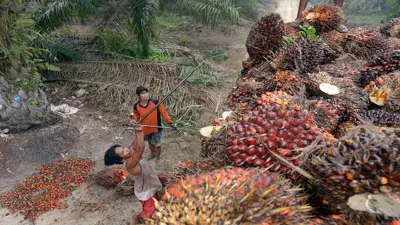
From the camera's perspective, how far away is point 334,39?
4.01 m

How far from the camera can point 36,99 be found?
15.9 feet

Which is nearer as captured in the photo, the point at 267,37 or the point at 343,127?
the point at 343,127

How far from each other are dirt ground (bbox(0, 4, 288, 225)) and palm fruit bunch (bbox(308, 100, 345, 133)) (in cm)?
227

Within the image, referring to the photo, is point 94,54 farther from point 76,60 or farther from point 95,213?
point 95,213

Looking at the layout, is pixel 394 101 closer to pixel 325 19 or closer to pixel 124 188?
pixel 325 19

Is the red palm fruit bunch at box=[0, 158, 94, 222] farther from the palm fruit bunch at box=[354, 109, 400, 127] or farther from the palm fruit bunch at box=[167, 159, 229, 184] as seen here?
the palm fruit bunch at box=[354, 109, 400, 127]

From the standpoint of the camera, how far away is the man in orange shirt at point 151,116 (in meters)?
3.73

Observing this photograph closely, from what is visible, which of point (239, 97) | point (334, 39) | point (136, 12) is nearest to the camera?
point (239, 97)

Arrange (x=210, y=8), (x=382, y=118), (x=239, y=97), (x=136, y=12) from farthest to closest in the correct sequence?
(x=210, y=8), (x=136, y=12), (x=239, y=97), (x=382, y=118)

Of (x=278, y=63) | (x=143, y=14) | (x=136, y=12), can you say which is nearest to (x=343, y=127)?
(x=278, y=63)

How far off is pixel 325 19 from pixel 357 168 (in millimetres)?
3869

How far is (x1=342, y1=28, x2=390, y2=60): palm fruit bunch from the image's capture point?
11.2 feet

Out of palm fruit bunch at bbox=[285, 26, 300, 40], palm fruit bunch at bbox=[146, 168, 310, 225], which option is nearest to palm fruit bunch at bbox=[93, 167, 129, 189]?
palm fruit bunch at bbox=[146, 168, 310, 225]

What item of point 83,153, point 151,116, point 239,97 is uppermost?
point 239,97
